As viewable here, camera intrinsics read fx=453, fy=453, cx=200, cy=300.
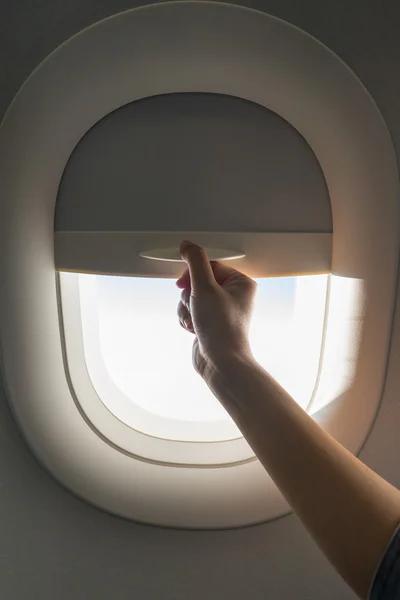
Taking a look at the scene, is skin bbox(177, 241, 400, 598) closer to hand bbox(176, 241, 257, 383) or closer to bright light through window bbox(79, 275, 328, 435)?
hand bbox(176, 241, 257, 383)

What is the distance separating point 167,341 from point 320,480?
1.30ft

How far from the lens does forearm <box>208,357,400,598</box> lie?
449mm

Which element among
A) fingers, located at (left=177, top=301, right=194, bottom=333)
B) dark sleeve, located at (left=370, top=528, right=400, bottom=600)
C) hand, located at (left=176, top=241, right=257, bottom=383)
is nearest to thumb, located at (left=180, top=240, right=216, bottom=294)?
hand, located at (left=176, top=241, right=257, bottom=383)

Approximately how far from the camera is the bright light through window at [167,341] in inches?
30.0

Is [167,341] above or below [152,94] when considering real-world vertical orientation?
below

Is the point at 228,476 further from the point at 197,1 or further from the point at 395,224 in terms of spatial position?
the point at 197,1

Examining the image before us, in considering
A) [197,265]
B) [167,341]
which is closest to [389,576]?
[197,265]

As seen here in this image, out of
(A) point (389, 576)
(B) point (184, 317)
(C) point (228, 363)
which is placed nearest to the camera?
(A) point (389, 576)

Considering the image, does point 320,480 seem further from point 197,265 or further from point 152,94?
point 152,94

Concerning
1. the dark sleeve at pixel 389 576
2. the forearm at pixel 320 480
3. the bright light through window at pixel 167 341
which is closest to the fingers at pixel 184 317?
the bright light through window at pixel 167 341

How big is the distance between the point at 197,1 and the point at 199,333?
41 centimetres

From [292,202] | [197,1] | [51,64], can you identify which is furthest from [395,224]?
[51,64]

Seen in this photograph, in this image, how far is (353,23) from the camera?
53 cm

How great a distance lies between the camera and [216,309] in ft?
2.00
